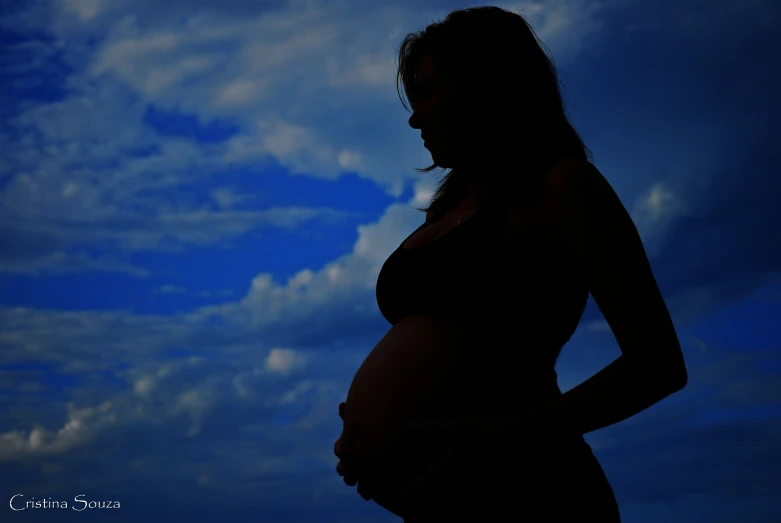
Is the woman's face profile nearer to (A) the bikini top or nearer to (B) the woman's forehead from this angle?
(B) the woman's forehead

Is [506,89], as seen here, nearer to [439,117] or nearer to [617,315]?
[439,117]

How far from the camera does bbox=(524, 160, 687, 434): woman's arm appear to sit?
1899mm

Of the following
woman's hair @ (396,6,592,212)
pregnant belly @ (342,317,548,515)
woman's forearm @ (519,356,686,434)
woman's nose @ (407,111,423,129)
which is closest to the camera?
woman's forearm @ (519,356,686,434)

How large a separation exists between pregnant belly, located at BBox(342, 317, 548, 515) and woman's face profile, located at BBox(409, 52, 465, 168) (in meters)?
0.58

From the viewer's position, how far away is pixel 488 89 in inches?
99.2

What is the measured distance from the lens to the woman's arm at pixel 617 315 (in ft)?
Result: 6.23

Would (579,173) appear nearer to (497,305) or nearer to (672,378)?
(497,305)

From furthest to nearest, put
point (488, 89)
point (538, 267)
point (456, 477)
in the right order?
1. point (488, 89)
2. point (538, 267)
3. point (456, 477)

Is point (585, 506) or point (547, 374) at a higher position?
point (547, 374)

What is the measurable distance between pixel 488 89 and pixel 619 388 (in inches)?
42.8

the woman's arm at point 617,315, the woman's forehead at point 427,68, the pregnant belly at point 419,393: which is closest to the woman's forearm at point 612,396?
the woman's arm at point 617,315

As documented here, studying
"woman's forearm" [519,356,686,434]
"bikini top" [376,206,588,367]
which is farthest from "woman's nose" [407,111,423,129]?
"woman's forearm" [519,356,686,434]

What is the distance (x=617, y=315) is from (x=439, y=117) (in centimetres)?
95

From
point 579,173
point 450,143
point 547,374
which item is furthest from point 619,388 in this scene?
point 450,143
